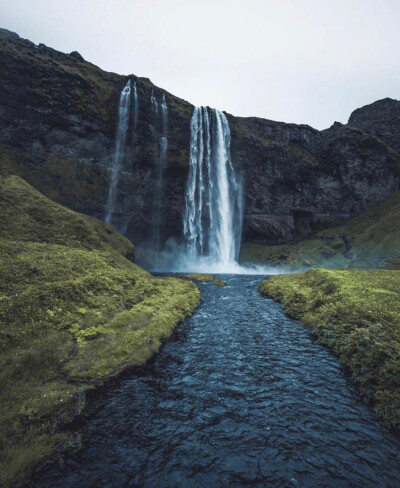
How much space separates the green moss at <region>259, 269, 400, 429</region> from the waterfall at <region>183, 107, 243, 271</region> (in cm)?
4991

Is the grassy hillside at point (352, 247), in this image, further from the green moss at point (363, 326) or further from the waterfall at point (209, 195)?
the green moss at point (363, 326)

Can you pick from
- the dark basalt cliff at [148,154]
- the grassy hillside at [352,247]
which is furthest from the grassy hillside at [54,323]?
the grassy hillside at [352,247]

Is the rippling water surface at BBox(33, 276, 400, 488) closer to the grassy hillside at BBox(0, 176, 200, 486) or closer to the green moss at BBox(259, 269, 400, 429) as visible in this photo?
the green moss at BBox(259, 269, 400, 429)

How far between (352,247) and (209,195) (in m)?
45.3

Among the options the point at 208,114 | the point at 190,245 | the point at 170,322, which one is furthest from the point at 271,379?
the point at 208,114

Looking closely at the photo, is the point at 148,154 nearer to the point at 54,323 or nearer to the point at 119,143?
the point at 119,143

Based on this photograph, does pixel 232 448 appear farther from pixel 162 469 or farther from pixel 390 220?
pixel 390 220

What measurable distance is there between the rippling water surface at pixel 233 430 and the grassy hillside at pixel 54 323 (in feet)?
3.66

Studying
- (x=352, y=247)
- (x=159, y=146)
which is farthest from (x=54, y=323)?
(x=352, y=247)

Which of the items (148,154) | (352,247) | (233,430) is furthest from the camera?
(352,247)

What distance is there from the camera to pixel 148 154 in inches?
2798

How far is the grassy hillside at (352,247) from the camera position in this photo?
67750 millimetres

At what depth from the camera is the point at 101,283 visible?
21781 millimetres

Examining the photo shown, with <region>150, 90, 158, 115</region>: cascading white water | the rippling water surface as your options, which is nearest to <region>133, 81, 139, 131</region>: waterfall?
<region>150, 90, 158, 115</region>: cascading white water
